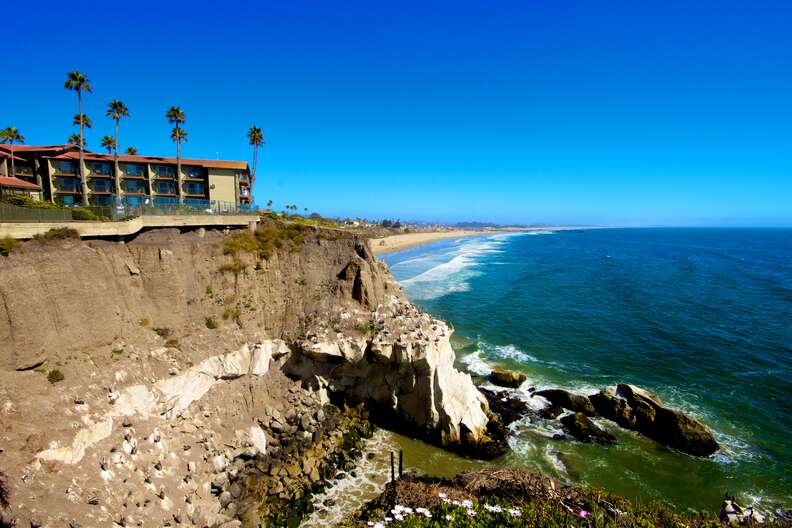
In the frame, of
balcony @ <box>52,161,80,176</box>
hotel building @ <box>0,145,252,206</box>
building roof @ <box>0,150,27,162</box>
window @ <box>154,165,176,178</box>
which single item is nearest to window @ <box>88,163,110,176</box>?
hotel building @ <box>0,145,252,206</box>

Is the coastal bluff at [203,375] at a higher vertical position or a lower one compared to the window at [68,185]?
lower

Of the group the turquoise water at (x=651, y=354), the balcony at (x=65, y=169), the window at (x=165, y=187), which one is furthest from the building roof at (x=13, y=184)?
the turquoise water at (x=651, y=354)

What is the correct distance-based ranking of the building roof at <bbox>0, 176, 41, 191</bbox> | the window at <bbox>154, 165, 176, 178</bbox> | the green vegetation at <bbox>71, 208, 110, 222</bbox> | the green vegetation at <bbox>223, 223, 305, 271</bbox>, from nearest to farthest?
the green vegetation at <bbox>71, 208, 110, 222</bbox>, the green vegetation at <bbox>223, 223, 305, 271</bbox>, the building roof at <bbox>0, 176, 41, 191</bbox>, the window at <bbox>154, 165, 176, 178</bbox>

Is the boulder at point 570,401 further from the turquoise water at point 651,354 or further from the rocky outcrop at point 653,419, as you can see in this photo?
the turquoise water at point 651,354

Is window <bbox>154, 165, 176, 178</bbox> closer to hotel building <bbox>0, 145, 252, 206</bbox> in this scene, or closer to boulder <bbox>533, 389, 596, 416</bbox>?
hotel building <bbox>0, 145, 252, 206</bbox>

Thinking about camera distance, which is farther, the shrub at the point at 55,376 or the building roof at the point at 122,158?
the building roof at the point at 122,158

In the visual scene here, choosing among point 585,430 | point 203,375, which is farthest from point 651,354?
point 203,375

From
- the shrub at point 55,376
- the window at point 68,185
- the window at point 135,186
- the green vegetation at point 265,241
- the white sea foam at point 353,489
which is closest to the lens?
the shrub at point 55,376
